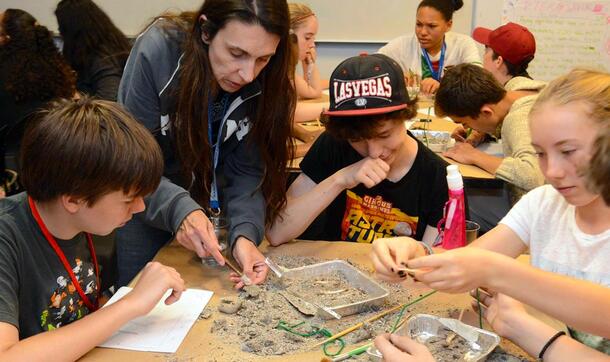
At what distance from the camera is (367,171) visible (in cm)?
181

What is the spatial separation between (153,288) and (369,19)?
14.0 ft

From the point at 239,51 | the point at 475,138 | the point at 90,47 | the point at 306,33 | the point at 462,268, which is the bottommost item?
the point at 475,138

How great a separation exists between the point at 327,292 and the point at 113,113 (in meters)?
0.70

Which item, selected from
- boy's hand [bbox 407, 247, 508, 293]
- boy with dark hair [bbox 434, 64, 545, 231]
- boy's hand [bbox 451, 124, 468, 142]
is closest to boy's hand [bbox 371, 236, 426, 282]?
boy's hand [bbox 407, 247, 508, 293]

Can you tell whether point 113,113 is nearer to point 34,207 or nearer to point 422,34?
point 34,207

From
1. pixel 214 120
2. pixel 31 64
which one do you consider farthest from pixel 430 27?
pixel 214 120

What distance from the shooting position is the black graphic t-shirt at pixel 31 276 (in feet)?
4.12

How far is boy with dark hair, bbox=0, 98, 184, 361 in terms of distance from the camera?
125 centimetres

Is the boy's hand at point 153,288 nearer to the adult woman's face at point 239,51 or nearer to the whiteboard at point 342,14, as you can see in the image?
the adult woman's face at point 239,51

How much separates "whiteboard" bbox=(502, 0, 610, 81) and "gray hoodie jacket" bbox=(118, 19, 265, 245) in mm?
3932

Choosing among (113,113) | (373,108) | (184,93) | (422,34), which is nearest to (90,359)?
(113,113)

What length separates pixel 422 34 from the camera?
4512 mm

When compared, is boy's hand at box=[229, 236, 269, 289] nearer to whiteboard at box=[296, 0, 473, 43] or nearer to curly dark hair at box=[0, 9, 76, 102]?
curly dark hair at box=[0, 9, 76, 102]

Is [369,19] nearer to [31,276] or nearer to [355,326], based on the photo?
[355,326]
